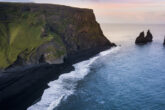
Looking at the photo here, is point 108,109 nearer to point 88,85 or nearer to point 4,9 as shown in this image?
point 88,85

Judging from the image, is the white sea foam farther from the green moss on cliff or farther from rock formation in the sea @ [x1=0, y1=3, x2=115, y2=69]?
the green moss on cliff

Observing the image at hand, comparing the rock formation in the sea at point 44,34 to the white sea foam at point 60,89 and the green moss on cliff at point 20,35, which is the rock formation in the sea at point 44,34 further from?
the white sea foam at point 60,89

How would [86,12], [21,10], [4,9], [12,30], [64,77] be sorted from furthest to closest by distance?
[86,12] → [21,10] → [4,9] → [12,30] → [64,77]

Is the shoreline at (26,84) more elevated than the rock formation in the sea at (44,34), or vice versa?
the rock formation in the sea at (44,34)

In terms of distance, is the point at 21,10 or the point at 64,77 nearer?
the point at 64,77

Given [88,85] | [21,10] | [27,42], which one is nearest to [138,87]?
[88,85]

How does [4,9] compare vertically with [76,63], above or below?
above

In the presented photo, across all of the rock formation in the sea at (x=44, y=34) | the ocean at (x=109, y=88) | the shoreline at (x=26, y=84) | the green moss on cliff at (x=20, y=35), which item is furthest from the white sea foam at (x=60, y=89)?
the green moss on cliff at (x=20, y=35)
